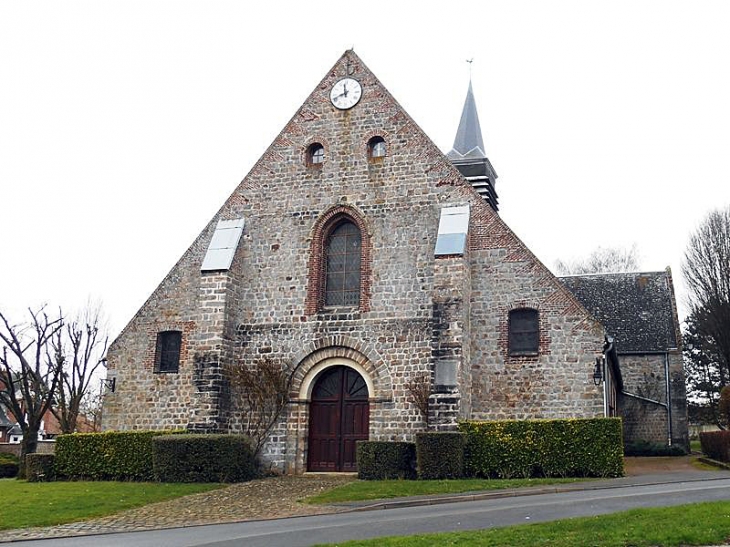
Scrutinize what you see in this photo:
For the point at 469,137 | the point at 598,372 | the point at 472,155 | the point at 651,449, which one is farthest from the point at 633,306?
the point at 598,372

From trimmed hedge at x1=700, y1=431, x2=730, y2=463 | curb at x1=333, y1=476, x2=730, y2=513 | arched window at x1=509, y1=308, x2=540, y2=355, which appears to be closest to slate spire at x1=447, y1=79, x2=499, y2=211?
A: arched window at x1=509, y1=308, x2=540, y2=355

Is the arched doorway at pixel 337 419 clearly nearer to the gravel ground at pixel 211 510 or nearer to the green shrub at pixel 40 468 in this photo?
the gravel ground at pixel 211 510

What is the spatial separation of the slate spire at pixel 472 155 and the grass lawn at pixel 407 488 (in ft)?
52.1

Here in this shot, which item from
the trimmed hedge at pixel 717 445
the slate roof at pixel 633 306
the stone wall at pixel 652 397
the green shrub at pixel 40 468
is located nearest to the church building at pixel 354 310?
the green shrub at pixel 40 468

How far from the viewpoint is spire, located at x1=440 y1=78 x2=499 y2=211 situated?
3181 centimetres

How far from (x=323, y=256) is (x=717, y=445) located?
13.4 meters

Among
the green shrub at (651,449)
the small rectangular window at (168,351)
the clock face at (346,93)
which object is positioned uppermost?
the clock face at (346,93)

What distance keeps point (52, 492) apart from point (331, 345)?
801 cm

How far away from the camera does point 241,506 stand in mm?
15758

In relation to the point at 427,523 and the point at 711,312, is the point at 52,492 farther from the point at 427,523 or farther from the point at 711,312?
the point at 711,312

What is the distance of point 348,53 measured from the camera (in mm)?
24078

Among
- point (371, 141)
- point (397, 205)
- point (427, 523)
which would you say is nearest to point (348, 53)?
point (371, 141)

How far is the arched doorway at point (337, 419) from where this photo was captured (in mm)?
21562

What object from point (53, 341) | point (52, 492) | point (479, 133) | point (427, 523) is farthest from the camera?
point (53, 341)
